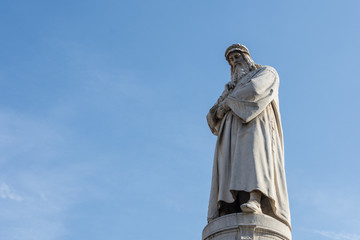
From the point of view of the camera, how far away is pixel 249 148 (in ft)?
37.5

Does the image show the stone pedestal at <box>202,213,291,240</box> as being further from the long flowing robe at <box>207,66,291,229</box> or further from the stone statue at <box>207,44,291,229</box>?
the long flowing robe at <box>207,66,291,229</box>

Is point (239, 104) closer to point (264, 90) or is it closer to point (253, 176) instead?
point (264, 90)

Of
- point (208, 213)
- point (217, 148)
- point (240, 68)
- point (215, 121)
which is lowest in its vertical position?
point (208, 213)

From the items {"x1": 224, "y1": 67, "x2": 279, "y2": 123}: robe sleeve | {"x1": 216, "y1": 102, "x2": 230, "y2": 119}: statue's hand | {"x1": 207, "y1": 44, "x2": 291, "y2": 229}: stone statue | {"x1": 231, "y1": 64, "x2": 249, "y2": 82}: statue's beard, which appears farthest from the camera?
{"x1": 231, "y1": 64, "x2": 249, "y2": 82}: statue's beard

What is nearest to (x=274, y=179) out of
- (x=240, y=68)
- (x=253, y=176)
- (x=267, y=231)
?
(x=253, y=176)

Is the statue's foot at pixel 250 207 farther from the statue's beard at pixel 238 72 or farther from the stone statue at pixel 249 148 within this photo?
the statue's beard at pixel 238 72

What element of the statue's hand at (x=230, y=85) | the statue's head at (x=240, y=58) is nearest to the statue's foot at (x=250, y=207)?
the statue's hand at (x=230, y=85)

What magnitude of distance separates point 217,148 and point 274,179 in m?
Result: 1.69

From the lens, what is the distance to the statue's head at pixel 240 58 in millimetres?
13453

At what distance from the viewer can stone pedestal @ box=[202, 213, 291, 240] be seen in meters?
10.2

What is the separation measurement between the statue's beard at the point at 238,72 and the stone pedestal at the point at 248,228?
404cm

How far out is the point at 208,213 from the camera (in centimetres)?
1155

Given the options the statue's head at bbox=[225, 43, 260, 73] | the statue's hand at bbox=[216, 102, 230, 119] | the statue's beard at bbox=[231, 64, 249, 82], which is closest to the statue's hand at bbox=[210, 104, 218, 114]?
the statue's hand at bbox=[216, 102, 230, 119]

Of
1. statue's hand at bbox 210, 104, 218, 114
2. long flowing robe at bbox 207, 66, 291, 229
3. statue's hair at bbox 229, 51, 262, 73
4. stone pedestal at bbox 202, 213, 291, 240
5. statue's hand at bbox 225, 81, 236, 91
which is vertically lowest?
stone pedestal at bbox 202, 213, 291, 240
